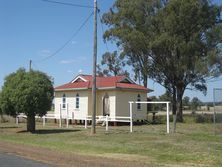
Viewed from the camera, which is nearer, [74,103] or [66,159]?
[66,159]

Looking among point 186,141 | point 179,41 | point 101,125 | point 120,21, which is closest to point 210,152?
point 186,141

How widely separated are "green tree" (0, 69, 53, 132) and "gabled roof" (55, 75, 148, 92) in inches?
405

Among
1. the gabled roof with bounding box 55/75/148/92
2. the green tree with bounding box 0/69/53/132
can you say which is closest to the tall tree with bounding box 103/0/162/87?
the gabled roof with bounding box 55/75/148/92

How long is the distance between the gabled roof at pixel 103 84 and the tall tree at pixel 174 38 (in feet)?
17.0

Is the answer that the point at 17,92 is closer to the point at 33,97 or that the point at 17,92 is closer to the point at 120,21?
the point at 33,97

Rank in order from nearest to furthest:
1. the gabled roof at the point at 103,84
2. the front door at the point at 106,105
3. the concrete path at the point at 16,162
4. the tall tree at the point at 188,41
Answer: the concrete path at the point at 16,162 → the gabled roof at the point at 103,84 → the front door at the point at 106,105 → the tall tree at the point at 188,41

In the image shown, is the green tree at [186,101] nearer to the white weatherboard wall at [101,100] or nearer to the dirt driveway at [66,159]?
the white weatherboard wall at [101,100]

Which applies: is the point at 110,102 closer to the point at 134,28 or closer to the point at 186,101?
the point at 134,28

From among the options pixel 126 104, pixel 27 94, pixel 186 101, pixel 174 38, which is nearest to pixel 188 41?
pixel 174 38

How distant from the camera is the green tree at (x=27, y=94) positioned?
108 ft

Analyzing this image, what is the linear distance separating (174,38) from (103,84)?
340 inches

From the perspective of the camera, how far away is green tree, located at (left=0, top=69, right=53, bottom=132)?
108ft

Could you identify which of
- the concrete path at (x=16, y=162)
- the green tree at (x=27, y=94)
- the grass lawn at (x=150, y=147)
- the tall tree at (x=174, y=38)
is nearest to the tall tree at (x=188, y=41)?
the tall tree at (x=174, y=38)

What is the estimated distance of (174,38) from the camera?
158 feet
